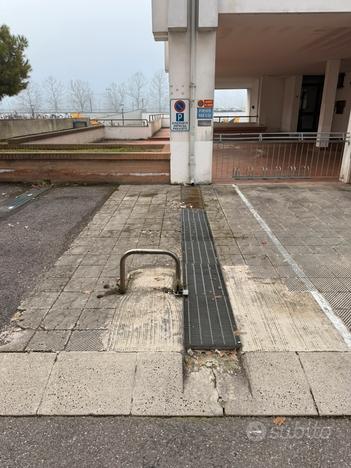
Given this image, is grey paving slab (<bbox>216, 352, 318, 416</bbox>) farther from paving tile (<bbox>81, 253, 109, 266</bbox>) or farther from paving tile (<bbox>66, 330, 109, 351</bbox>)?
paving tile (<bbox>81, 253, 109, 266</bbox>)

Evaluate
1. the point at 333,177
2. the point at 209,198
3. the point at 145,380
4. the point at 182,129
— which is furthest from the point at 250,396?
the point at 333,177

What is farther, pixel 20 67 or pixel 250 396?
pixel 20 67

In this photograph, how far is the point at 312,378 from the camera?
8.05ft

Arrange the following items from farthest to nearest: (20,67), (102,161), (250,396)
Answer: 1. (20,67)
2. (102,161)
3. (250,396)

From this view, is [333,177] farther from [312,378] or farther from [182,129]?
[312,378]

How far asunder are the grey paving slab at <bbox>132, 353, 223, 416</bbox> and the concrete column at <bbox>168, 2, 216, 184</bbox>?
621cm

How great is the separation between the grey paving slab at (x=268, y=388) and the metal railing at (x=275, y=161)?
677 cm

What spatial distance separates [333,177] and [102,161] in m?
6.45

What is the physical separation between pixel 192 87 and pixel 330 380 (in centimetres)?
679

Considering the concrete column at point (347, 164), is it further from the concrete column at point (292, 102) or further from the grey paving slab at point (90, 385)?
the concrete column at point (292, 102)

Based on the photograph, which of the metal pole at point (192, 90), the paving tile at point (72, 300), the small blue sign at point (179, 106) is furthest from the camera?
the small blue sign at point (179, 106)

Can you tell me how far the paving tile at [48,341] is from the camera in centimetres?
277

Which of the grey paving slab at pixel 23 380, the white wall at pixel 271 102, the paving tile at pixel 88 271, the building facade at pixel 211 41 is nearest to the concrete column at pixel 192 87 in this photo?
the building facade at pixel 211 41

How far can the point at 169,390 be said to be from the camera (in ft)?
7.79
